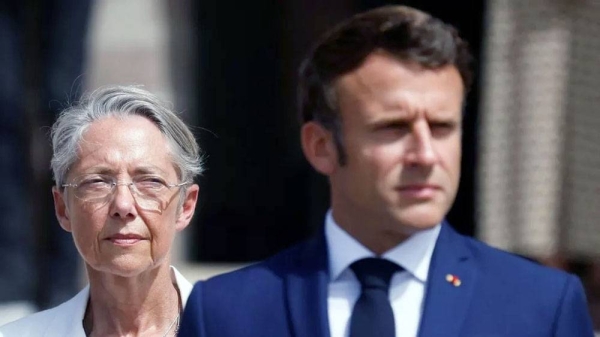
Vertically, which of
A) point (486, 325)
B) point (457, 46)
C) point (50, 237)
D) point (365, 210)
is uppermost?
point (457, 46)

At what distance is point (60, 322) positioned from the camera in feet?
12.5

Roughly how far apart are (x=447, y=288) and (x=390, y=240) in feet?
0.54

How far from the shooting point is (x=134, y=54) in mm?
6480

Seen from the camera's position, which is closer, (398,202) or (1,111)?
(398,202)

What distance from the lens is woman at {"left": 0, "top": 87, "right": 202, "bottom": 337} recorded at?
3637 millimetres

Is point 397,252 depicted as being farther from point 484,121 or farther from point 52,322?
point 484,121

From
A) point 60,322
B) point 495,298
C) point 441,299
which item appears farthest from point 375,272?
point 60,322

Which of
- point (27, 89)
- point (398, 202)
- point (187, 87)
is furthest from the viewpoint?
point (187, 87)

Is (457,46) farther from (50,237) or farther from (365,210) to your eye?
(50,237)

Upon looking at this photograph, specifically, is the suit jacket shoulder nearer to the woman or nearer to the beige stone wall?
the woman

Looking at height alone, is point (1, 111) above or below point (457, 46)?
below

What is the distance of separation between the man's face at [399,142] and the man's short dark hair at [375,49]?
0.02 m

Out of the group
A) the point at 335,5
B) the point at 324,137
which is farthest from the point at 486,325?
the point at 335,5

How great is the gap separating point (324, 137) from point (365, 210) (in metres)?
0.22
